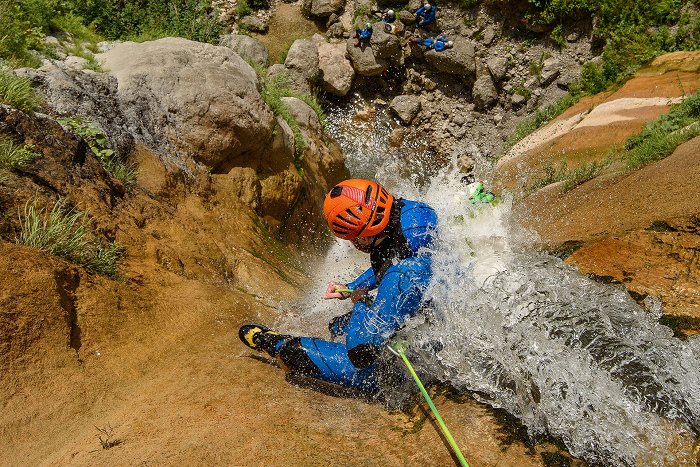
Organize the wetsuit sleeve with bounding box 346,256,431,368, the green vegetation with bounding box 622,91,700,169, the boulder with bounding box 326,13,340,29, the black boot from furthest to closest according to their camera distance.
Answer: the boulder with bounding box 326,13,340,29 < the green vegetation with bounding box 622,91,700,169 < the black boot < the wetsuit sleeve with bounding box 346,256,431,368

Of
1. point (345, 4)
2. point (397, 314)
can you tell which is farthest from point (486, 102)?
point (397, 314)

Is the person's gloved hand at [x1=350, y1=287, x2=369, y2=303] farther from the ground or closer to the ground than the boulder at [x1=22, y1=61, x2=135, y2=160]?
closer to the ground

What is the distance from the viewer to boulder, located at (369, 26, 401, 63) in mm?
13734

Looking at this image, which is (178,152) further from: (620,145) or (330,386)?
(620,145)

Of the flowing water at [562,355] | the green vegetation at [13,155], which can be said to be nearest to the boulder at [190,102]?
the green vegetation at [13,155]

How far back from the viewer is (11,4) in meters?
6.64

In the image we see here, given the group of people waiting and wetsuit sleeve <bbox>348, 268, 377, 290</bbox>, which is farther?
the group of people waiting

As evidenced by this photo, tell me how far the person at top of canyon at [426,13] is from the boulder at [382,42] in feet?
3.16

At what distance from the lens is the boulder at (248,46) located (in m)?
13.0

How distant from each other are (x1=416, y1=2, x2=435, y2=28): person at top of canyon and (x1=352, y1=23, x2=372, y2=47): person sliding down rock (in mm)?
1534

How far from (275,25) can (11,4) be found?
9.18 meters

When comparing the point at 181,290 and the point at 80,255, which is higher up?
the point at 80,255

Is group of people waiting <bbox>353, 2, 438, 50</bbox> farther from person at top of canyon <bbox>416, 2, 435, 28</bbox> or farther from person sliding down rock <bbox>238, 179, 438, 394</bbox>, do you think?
person sliding down rock <bbox>238, 179, 438, 394</bbox>

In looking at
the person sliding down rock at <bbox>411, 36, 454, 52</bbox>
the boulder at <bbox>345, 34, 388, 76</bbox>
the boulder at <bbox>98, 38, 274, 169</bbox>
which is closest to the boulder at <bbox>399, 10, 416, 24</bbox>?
the person sliding down rock at <bbox>411, 36, 454, 52</bbox>
